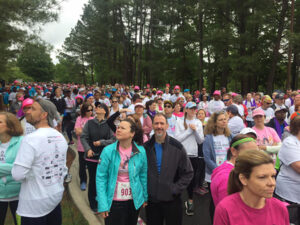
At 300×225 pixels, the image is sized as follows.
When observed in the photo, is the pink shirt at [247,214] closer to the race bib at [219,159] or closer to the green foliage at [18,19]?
the race bib at [219,159]

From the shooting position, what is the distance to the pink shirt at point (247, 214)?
1.67 m

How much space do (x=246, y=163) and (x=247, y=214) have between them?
377 millimetres

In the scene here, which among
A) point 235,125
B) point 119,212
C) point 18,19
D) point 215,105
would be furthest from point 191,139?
point 18,19

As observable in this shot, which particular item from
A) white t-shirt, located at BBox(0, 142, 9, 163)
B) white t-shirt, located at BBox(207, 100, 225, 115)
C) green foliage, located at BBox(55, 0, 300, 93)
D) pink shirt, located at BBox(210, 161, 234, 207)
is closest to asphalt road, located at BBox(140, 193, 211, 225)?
pink shirt, located at BBox(210, 161, 234, 207)

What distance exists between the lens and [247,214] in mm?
1675

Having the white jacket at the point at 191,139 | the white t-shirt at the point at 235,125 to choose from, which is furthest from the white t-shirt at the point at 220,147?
the white t-shirt at the point at 235,125

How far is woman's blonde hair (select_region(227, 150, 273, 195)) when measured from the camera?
5.49 feet

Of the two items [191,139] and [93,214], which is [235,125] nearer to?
[191,139]

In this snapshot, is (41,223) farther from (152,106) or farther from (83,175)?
(152,106)

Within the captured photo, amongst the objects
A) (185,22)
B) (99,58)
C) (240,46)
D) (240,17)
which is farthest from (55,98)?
(99,58)

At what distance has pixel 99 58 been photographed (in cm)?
3653

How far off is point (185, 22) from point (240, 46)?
37.8ft

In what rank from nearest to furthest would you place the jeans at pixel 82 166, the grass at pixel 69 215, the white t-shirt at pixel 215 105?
the grass at pixel 69 215, the jeans at pixel 82 166, the white t-shirt at pixel 215 105

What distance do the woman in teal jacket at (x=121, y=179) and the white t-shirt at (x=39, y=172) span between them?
54cm
